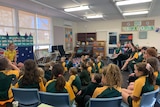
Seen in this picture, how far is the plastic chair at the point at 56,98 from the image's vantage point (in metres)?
1.58

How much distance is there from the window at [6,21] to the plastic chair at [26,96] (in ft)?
15.5

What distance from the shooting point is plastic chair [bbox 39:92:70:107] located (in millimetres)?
1582

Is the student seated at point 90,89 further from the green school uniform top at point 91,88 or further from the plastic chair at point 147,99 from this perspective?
the plastic chair at point 147,99

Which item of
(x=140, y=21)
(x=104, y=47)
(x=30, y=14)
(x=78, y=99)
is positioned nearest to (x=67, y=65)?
(x=78, y=99)

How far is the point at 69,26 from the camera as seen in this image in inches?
396

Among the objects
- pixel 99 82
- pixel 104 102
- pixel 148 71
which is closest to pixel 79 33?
pixel 99 82

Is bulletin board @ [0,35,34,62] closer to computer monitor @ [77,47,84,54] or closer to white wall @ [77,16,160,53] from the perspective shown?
computer monitor @ [77,47,84,54]

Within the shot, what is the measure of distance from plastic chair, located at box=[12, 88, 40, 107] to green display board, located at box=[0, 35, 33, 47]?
13.1 ft

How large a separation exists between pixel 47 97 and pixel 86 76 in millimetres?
1827

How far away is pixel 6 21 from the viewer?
580 cm

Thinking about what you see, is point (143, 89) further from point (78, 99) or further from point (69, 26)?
point (69, 26)

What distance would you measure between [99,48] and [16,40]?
5.87 metres

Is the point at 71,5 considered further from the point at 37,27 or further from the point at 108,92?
the point at 108,92

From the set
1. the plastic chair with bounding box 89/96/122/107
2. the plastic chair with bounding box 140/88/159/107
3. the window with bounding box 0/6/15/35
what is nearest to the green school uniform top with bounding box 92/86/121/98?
the plastic chair with bounding box 89/96/122/107
